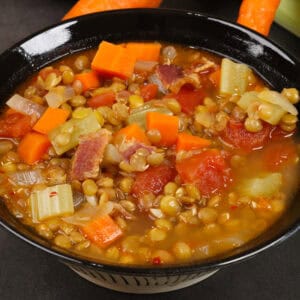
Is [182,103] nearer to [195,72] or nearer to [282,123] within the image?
[195,72]

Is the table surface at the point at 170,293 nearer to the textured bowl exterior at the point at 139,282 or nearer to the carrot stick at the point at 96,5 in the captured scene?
the textured bowl exterior at the point at 139,282

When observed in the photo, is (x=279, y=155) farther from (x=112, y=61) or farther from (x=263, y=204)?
(x=112, y=61)

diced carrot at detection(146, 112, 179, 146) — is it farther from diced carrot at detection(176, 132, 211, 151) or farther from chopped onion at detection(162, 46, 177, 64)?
chopped onion at detection(162, 46, 177, 64)

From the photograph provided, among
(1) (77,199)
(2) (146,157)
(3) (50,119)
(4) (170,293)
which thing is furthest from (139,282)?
(3) (50,119)

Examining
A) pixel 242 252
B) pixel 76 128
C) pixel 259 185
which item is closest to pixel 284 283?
pixel 259 185

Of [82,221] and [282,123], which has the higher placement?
[282,123]
